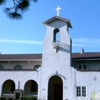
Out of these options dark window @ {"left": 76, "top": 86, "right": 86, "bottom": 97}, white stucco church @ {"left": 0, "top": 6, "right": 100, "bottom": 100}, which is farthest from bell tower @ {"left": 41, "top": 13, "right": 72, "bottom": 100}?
dark window @ {"left": 76, "top": 86, "right": 86, "bottom": 97}

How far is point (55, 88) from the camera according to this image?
98.5 feet

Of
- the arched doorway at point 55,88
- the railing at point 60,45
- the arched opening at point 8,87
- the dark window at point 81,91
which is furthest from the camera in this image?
the arched opening at point 8,87

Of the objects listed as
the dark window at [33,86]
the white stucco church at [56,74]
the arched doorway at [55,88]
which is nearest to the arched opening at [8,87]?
the white stucco church at [56,74]

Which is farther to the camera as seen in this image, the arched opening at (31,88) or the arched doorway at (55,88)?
the arched opening at (31,88)

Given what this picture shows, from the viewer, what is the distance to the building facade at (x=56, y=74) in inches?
1047

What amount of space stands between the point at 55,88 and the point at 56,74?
3.30 m

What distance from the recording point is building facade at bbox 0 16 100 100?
2659cm

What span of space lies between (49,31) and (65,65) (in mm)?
5071

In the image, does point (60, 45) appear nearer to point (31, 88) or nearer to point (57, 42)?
point (57, 42)

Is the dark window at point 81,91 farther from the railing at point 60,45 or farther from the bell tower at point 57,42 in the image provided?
the railing at point 60,45

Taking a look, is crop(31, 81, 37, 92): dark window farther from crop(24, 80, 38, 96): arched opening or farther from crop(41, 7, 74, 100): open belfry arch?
crop(41, 7, 74, 100): open belfry arch

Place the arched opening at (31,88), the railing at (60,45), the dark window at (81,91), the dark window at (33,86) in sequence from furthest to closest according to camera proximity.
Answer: the dark window at (33,86) → the arched opening at (31,88) → the railing at (60,45) → the dark window at (81,91)

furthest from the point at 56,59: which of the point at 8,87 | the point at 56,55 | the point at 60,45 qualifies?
the point at 8,87

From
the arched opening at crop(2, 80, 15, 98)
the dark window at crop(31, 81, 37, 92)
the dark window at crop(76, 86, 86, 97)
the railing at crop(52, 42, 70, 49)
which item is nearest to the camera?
the dark window at crop(76, 86, 86, 97)
